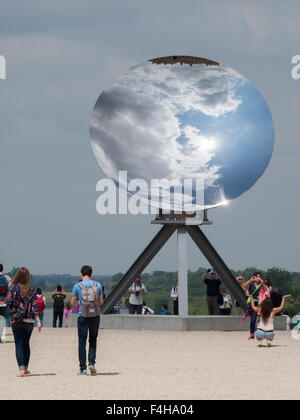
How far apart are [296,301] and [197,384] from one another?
120813 millimetres

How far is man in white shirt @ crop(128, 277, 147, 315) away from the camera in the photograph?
33.7 meters

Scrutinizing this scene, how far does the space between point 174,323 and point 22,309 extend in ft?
44.0

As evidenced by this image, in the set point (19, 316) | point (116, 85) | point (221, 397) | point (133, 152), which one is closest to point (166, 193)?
point (133, 152)

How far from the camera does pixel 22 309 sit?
720 inches

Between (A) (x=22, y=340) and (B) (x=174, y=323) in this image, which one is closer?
(A) (x=22, y=340)

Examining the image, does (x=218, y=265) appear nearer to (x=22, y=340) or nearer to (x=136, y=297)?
(x=136, y=297)

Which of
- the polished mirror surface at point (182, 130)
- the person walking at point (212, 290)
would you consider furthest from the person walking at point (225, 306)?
the polished mirror surface at point (182, 130)

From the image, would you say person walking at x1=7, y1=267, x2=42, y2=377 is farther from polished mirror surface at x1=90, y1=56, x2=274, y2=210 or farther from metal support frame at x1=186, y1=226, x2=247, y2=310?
metal support frame at x1=186, y1=226, x2=247, y2=310

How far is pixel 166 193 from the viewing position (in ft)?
104

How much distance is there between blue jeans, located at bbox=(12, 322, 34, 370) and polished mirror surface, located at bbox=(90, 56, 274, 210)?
13.5 metres

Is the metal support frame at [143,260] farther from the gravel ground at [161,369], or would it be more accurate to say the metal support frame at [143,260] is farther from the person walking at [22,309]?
the person walking at [22,309]

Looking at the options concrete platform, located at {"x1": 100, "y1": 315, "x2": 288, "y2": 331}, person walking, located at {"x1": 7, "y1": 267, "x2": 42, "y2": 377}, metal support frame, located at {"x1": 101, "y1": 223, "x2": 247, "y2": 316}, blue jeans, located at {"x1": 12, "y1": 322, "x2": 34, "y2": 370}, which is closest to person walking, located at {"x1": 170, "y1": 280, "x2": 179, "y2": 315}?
metal support frame, located at {"x1": 101, "y1": 223, "x2": 247, "y2": 316}

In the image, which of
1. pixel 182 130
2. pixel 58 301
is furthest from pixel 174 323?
pixel 182 130

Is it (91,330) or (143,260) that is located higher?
(143,260)
